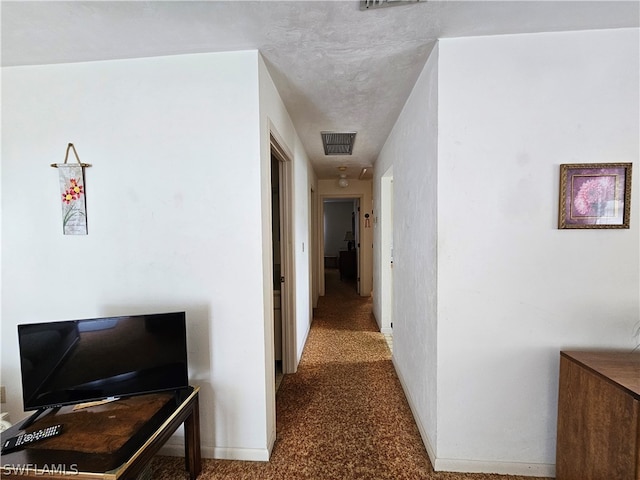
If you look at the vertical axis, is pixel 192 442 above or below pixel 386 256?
below

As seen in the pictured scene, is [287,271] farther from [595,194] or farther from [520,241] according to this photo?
[595,194]

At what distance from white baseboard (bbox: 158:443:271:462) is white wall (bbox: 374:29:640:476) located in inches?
40.1

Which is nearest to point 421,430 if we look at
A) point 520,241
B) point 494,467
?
point 494,467

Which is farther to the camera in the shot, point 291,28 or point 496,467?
point 496,467

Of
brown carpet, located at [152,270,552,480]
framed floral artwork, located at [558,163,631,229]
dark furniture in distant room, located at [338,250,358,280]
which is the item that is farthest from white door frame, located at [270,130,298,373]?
dark furniture in distant room, located at [338,250,358,280]

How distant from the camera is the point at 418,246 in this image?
1.82 meters

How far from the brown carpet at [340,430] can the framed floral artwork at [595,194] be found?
145 centimetres

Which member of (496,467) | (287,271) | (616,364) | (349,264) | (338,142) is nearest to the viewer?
(616,364)

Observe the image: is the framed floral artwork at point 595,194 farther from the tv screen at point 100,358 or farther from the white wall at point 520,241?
the tv screen at point 100,358

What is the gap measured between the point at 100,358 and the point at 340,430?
4.95ft

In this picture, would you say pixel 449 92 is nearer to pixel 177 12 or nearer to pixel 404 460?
pixel 177 12

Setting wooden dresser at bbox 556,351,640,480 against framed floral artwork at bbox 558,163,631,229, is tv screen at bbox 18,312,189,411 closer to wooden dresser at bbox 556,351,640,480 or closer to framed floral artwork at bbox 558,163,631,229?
wooden dresser at bbox 556,351,640,480

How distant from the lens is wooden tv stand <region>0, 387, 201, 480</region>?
988 millimetres

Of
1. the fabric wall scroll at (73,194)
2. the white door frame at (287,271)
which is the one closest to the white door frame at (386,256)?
the white door frame at (287,271)
